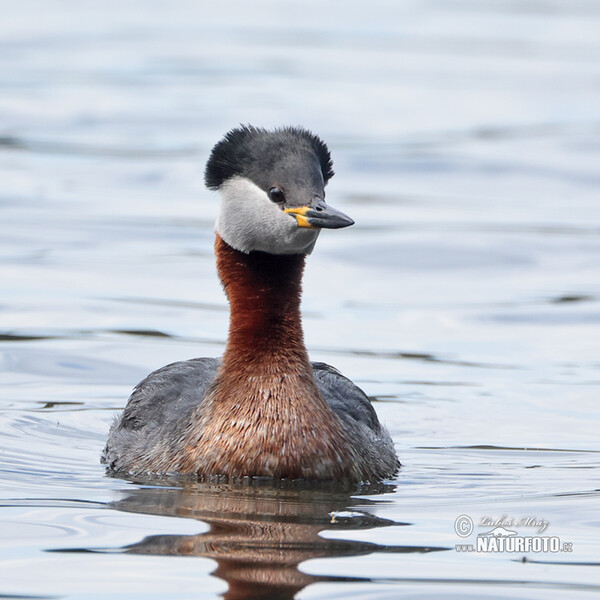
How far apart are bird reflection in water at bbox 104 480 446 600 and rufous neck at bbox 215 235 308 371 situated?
0.96m

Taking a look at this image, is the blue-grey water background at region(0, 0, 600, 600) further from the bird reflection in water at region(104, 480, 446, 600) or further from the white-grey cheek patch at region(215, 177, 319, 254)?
the white-grey cheek patch at region(215, 177, 319, 254)

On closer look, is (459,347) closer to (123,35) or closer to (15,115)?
(15,115)

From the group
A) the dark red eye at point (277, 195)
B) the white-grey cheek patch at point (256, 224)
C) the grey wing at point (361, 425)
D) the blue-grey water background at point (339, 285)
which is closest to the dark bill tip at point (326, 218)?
the white-grey cheek patch at point (256, 224)

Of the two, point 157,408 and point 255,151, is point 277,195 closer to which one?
point 255,151

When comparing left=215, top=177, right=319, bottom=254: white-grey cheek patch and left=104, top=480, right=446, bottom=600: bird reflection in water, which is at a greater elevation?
left=215, top=177, right=319, bottom=254: white-grey cheek patch

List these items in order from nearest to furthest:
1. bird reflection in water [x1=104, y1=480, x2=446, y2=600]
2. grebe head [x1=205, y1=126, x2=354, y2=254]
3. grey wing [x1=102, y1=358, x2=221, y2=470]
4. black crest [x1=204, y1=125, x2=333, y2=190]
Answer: bird reflection in water [x1=104, y1=480, x2=446, y2=600] < grebe head [x1=205, y1=126, x2=354, y2=254] < black crest [x1=204, y1=125, x2=333, y2=190] < grey wing [x1=102, y1=358, x2=221, y2=470]

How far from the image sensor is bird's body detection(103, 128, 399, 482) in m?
9.94

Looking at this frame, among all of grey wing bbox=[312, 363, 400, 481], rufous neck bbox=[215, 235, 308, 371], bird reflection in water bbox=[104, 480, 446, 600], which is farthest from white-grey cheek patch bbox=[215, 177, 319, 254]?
bird reflection in water bbox=[104, 480, 446, 600]

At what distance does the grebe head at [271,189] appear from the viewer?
32.6 feet

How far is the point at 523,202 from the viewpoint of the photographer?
76.4ft

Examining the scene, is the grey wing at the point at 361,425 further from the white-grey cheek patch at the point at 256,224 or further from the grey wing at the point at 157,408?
the white-grey cheek patch at the point at 256,224

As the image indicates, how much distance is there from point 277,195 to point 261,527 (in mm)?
2362

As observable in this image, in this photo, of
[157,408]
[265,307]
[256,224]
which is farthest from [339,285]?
[256,224]

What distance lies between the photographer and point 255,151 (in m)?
10.2
